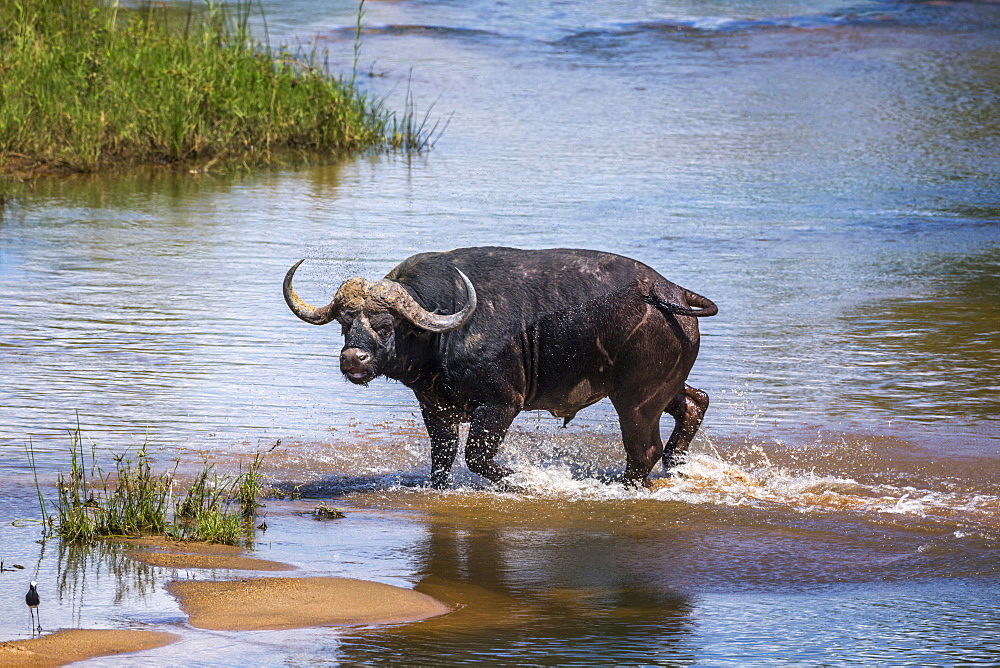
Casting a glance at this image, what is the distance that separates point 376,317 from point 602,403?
→ 101 inches

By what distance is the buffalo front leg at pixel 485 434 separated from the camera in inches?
A: 283

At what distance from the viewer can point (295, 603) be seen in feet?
17.7

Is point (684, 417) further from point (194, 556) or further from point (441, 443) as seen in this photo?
point (194, 556)

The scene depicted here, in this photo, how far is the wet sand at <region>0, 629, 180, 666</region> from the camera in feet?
15.5

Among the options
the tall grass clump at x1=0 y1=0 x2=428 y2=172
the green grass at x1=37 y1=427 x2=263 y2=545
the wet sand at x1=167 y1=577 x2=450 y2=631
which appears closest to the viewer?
the wet sand at x1=167 y1=577 x2=450 y2=631

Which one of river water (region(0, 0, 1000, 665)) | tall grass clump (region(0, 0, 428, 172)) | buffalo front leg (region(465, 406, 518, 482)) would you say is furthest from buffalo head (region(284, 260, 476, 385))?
tall grass clump (region(0, 0, 428, 172))

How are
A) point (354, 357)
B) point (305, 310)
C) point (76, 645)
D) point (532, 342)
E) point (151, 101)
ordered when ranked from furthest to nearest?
point (151, 101) < point (532, 342) < point (305, 310) < point (354, 357) < point (76, 645)

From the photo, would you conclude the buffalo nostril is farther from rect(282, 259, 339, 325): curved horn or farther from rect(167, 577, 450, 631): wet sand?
rect(167, 577, 450, 631): wet sand

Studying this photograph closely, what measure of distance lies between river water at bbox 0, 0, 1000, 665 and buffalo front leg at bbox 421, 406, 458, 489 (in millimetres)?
136

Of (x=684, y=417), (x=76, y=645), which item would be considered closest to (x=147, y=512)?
(x=76, y=645)

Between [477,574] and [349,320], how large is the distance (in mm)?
1517

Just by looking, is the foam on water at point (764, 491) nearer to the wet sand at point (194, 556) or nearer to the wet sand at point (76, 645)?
the wet sand at point (194, 556)

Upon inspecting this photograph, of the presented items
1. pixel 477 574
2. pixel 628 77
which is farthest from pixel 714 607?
pixel 628 77

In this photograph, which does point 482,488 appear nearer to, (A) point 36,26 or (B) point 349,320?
(B) point 349,320
